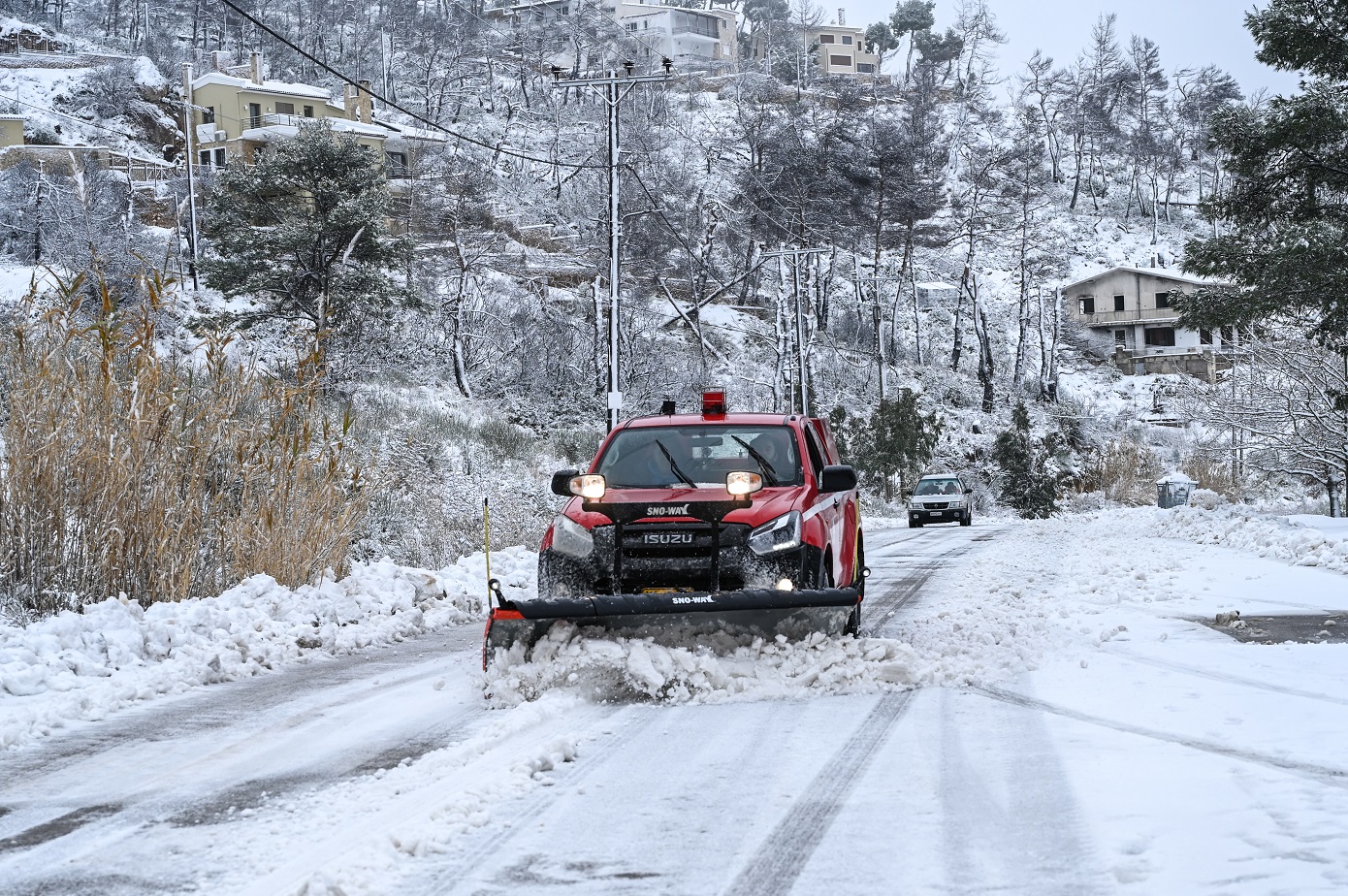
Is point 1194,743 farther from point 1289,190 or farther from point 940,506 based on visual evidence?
point 940,506

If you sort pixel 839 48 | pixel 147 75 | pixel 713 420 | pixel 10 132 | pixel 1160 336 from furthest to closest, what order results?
pixel 839 48 → pixel 147 75 → pixel 1160 336 → pixel 10 132 → pixel 713 420

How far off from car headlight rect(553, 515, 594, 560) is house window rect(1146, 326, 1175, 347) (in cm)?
7993

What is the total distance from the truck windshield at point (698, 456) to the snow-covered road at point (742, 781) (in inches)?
69.6

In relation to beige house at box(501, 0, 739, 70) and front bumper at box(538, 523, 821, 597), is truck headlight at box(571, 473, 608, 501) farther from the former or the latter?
beige house at box(501, 0, 739, 70)

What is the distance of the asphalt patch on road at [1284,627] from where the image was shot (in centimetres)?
880

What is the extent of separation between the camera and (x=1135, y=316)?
80.2 metres

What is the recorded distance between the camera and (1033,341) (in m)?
75.9

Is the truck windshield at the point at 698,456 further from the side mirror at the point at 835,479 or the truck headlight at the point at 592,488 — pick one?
the truck headlight at the point at 592,488

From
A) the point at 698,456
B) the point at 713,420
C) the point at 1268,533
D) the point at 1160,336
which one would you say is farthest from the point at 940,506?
the point at 1160,336

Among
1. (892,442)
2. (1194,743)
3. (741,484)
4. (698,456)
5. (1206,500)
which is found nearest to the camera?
(1194,743)

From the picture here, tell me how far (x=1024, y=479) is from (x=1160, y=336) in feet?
141

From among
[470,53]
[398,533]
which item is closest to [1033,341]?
[470,53]

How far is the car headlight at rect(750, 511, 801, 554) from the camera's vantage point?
7617mm

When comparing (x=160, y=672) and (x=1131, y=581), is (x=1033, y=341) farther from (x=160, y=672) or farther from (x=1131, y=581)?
(x=160, y=672)
